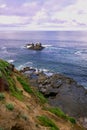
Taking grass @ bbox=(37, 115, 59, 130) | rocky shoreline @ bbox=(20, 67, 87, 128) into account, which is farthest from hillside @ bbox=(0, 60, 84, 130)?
rocky shoreline @ bbox=(20, 67, 87, 128)

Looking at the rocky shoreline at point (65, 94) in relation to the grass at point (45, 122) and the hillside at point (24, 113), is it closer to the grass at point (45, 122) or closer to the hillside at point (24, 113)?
the hillside at point (24, 113)

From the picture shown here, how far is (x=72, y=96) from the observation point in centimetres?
5100

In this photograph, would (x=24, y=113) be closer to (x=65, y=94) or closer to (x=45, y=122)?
(x=45, y=122)

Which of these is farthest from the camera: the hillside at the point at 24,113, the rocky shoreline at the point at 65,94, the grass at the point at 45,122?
the rocky shoreline at the point at 65,94

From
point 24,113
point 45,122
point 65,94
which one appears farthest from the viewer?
point 65,94

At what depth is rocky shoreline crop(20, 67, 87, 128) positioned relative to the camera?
46156 millimetres

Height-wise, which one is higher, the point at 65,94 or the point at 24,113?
the point at 24,113

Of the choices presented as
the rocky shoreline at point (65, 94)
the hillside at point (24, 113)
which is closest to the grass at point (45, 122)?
the hillside at point (24, 113)

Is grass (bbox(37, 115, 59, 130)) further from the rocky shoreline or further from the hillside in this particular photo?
the rocky shoreline

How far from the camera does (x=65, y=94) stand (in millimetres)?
51312

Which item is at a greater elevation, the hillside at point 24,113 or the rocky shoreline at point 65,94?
the hillside at point 24,113

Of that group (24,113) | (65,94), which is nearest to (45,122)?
(24,113)

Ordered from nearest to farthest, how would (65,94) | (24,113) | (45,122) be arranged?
(24,113) < (45,122) < (65,94)

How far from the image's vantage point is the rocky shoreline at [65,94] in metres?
46.2
